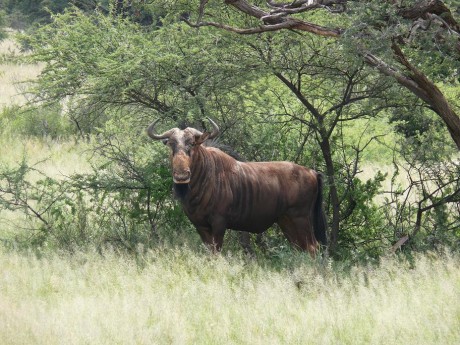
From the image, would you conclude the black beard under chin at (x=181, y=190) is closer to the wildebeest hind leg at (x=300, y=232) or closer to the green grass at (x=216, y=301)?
the green grass at (x=216, y=301)

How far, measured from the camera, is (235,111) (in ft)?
39.6

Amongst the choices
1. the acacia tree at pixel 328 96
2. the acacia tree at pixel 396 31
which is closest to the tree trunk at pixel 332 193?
the acacia tree at pixel 328 96

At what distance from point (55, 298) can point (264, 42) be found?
400cm

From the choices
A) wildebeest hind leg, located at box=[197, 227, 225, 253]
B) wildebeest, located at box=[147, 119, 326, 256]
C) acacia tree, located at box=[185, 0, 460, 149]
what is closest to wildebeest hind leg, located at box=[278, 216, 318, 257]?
wildebeest, located at box=[147, 119, 326, 256]

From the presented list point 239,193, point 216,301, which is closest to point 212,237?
point 239,193

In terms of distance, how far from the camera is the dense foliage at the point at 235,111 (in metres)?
11.4

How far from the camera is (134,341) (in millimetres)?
7352

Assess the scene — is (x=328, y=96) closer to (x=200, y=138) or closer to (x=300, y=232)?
(x=300, y=232)

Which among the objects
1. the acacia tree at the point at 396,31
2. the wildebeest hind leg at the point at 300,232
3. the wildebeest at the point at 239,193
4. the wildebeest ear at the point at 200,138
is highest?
the acacia tree at the point at 396,31

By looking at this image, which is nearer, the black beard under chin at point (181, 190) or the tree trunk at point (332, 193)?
the black beard under chin at point (181, 190)

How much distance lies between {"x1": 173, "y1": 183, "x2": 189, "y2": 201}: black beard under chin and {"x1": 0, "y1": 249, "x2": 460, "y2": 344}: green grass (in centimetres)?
63

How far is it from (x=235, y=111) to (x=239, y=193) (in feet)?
5.30

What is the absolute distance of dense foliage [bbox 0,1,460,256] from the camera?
11.4 metres

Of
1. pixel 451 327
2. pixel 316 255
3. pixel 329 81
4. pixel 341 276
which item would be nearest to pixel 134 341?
pixel 451 327
